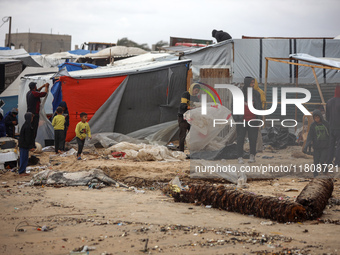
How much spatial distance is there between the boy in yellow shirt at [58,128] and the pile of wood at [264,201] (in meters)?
6.12

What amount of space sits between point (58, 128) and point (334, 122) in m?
6.71

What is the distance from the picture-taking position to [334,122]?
8531mm

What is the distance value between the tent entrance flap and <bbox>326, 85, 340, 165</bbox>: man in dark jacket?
22.8ft

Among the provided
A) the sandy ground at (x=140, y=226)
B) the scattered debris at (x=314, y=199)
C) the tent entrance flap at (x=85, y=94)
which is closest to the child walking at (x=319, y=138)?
the sandy ground at (x=140, y=226)

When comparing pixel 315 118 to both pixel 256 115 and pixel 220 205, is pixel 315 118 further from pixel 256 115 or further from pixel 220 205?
pixel 220 205

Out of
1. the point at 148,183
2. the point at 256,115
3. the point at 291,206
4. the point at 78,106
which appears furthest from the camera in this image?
the point at 78,106

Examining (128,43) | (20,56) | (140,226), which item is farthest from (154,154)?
(128,43)

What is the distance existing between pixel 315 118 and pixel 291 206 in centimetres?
347

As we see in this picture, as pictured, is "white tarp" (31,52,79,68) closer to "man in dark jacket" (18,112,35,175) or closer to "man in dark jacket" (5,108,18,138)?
"man in dark jacket" (5,108,18,138)

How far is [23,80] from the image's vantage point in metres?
14.9

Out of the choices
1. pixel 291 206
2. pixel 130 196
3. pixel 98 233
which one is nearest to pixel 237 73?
pixel 130 196

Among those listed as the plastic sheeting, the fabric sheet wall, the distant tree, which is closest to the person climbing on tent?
the plastic sheeting

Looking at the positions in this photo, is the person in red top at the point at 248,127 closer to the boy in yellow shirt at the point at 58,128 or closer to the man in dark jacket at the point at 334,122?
the man in dark jacket at the point at 334,122

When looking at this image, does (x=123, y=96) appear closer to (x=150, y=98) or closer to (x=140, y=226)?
(x=150, y=98)
